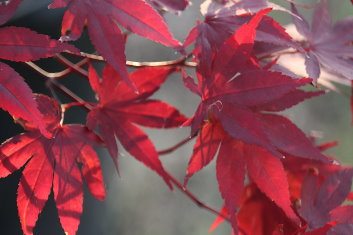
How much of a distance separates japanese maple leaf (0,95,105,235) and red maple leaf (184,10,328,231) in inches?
4.9

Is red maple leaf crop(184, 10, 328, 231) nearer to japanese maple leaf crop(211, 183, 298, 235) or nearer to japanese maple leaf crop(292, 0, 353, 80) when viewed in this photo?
japanese maple leaf crop(292, 0, 353, 80)

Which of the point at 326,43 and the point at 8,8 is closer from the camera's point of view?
the point at 8,8

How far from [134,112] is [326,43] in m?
0.26

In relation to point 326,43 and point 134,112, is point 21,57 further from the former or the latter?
point 326,43

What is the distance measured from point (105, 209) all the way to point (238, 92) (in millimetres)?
2317

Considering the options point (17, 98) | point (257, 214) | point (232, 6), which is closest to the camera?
point (17, 98)

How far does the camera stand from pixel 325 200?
62 cm

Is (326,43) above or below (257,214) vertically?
above

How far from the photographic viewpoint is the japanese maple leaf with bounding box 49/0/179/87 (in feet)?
1.59

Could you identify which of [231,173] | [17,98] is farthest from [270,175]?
[17,98]

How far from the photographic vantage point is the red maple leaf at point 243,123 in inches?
20.2

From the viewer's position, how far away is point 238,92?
1.75ft

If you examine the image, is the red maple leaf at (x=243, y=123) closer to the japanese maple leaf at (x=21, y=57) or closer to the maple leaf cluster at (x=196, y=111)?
the maple leaf cluster at (x=196, y=111)

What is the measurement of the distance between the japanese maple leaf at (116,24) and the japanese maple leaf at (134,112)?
0.35 ft
